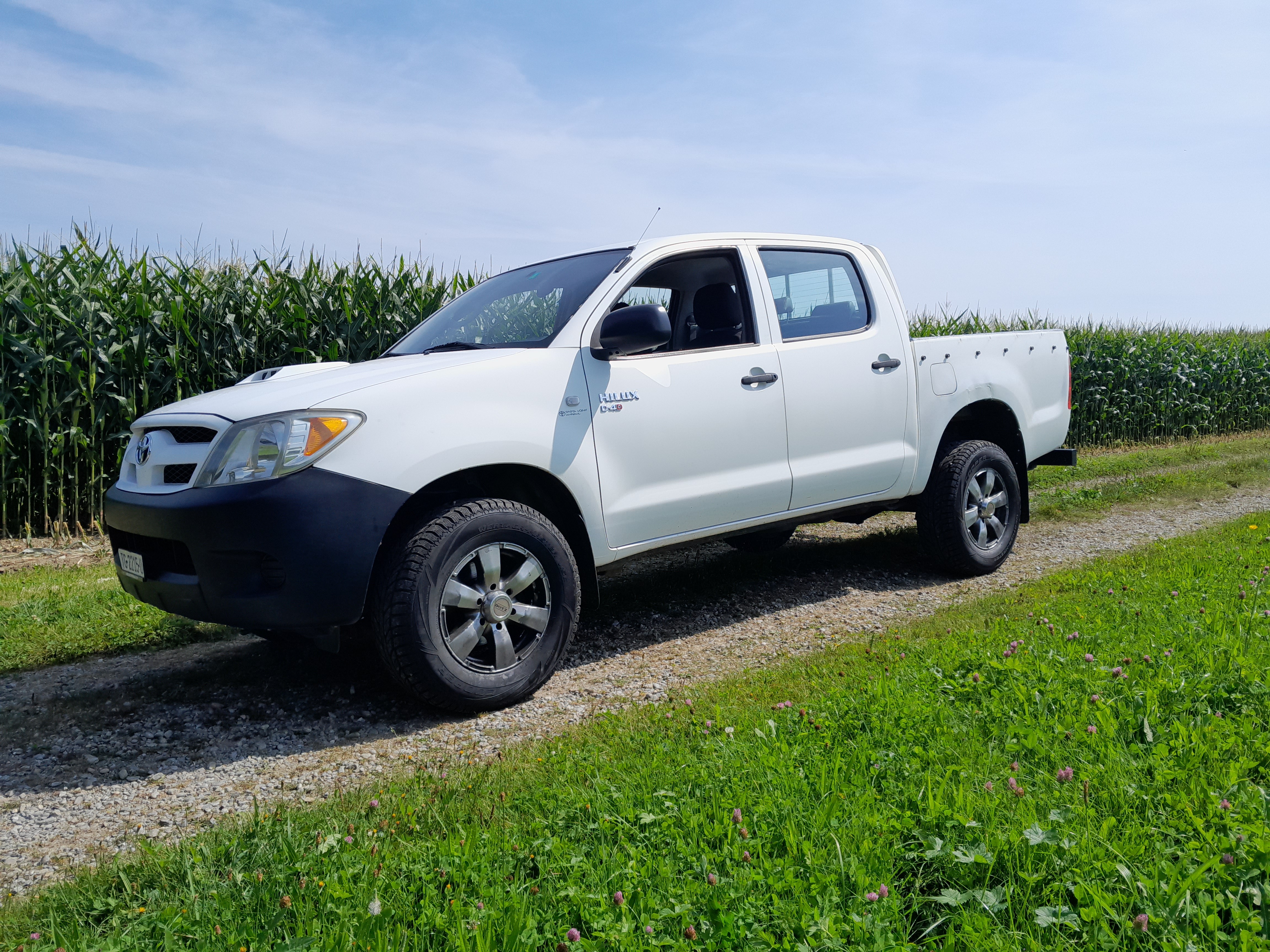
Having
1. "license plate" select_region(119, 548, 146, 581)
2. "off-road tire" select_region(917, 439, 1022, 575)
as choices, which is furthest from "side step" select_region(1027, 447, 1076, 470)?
"license plate" select_region(119, 548, 146, 581)

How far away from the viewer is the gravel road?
10.7 feet

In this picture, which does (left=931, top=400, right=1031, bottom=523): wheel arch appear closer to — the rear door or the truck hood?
the rear door

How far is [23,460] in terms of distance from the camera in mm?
8180

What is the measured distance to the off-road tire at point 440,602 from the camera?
12.0ft

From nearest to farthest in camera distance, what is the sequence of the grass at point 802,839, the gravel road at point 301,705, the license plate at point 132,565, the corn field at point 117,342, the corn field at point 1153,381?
the grass at point 802,839
the gravel road at point 301,705
the license plate at point 132,565
the corn field at point 117,342
the corn field at point 1153,381

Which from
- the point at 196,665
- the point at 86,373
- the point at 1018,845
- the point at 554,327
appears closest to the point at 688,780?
the point at 1018,845

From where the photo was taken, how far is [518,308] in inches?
187

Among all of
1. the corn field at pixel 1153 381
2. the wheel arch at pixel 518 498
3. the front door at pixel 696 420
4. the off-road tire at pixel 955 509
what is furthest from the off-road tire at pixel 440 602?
the corn field at pixel 1153 381

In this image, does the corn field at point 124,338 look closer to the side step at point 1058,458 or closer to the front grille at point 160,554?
the front grille at point 160,554

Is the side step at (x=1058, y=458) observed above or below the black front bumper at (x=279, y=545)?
below

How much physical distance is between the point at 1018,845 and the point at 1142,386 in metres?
18.9

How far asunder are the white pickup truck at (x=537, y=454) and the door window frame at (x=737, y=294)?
0.04ft

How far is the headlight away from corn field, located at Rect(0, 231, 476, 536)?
17.8 ft

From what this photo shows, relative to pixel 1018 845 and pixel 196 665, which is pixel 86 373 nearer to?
pixel 196 665
